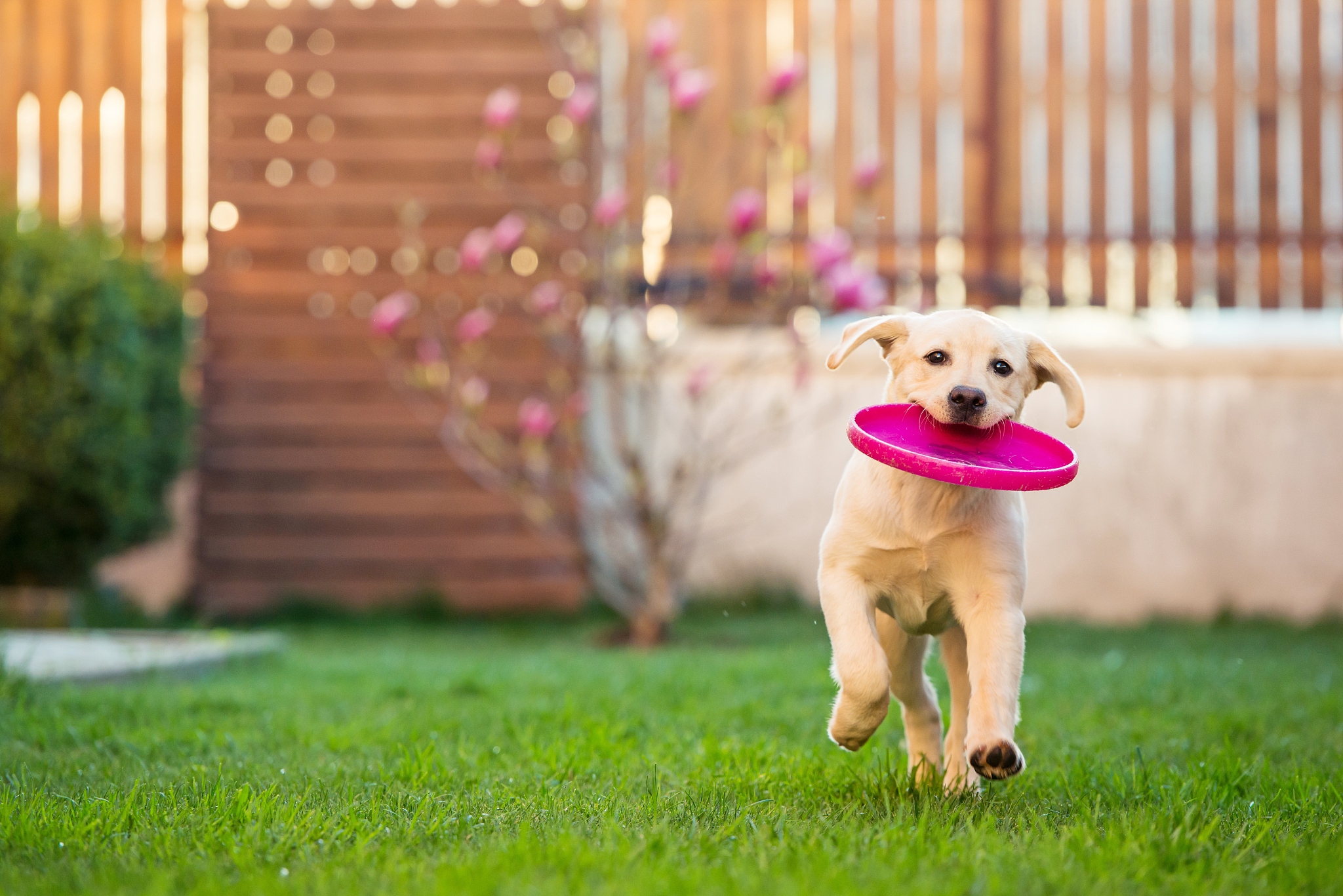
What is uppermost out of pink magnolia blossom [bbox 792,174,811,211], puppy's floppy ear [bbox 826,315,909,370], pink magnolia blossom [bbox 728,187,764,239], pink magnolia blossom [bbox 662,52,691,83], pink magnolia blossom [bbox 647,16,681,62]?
pink magnolia blossom [bbox 647,16,681,62]

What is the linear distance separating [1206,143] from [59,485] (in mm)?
6233

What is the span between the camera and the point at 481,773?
2730 millimetres

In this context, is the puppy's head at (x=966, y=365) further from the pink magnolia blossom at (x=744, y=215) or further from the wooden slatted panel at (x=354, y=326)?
the wooden slatted panel at (x=354, y=326)

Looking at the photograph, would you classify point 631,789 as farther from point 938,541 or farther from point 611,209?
→ point 611,209

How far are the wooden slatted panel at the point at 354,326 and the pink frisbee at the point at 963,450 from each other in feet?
15.5

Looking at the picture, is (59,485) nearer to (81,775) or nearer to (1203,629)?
(81,775)

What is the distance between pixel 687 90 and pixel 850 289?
100cm

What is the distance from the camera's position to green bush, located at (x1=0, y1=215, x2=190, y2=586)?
5941 millimetres

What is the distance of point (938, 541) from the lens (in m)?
2.36

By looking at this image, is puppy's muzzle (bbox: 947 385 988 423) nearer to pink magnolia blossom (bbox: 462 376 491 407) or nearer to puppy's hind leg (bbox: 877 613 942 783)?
puppy's hind leg (bbox: 877 613 942 783)

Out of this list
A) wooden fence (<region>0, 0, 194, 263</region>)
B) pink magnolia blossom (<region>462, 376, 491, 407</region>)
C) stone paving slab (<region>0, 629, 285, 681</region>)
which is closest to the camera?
stone paving slab (<region>0, 629, 285, 681</region>)

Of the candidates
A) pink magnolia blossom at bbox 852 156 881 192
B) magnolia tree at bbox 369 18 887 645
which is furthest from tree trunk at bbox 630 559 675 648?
pink magnolia blossom at bbox 852 156 881 192

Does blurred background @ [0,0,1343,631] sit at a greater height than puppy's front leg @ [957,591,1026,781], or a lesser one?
greater

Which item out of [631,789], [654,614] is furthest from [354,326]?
[631,789]
